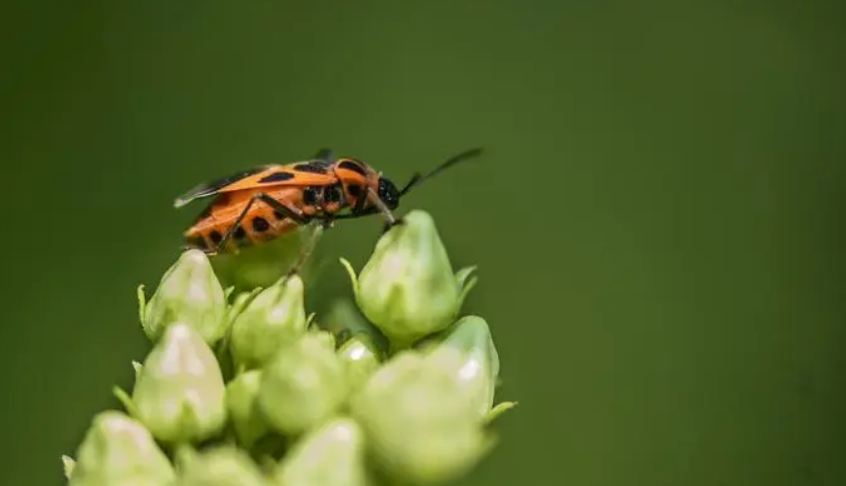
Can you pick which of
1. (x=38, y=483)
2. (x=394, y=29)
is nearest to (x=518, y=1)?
(x=394, y=29)

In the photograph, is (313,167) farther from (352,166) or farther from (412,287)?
(412,287)

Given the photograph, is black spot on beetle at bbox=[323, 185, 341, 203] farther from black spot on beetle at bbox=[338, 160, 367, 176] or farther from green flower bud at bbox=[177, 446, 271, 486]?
green flower bud at bbox=[177, 446, 271, 486]

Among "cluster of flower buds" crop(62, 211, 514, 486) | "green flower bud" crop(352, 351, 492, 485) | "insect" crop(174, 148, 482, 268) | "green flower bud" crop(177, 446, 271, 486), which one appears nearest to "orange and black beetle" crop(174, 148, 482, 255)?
"insect" crop(174, 148, 482, 268)

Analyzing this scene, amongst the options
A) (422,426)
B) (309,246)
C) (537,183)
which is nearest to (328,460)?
(422,426)

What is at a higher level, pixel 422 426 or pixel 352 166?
pixel 352 166

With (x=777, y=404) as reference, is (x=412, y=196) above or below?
above

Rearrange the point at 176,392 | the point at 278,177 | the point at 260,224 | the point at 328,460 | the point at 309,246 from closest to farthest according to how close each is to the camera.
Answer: the point at 328,460 → the point at 176,392 → the point at 309,246 → the point at 260,224 → the point at 278,177

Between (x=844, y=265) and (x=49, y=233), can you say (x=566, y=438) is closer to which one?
(x=844, y=265)

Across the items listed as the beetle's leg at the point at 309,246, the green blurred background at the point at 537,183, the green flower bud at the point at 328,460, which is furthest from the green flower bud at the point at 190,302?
the green blurred background at the point at 537,183
